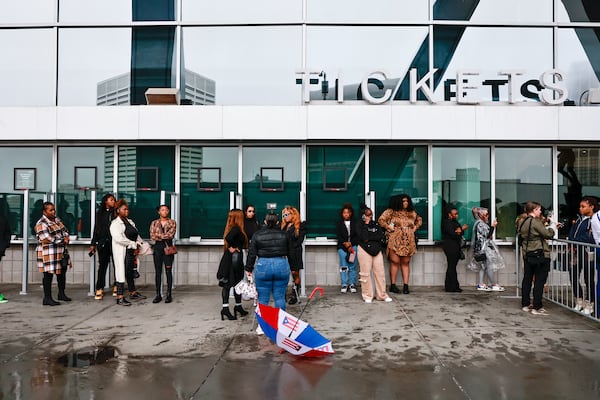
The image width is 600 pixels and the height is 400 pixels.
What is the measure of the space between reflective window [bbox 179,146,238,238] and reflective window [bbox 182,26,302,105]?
118 centimetres

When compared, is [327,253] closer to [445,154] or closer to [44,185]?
[445,154]

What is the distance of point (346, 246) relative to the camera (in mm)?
8672

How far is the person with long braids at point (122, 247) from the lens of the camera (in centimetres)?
778

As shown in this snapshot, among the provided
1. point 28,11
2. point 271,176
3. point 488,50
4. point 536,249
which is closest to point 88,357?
point 271,176

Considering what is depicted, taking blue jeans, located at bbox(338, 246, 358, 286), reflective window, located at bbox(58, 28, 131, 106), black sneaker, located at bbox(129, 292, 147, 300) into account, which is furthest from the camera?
reflective window, located at bbox(58, 28, 131, 106)

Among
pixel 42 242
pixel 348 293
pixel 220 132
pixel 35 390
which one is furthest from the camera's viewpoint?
pixel 220 132

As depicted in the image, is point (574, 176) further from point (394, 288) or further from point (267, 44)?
point (267, 44)

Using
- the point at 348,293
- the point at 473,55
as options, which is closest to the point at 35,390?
the point at 348,293

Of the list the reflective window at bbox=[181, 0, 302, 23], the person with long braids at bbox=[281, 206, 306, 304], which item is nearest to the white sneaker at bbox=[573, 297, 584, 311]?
the person with long braids at bbox=[281, 206, 306, 304]

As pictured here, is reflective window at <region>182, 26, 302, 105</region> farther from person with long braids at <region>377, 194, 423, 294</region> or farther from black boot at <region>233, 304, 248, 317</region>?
black boot at <region>233, 304, 248, 317</region>

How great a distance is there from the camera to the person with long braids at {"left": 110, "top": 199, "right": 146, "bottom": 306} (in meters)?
7.78

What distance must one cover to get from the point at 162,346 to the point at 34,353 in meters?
1.40

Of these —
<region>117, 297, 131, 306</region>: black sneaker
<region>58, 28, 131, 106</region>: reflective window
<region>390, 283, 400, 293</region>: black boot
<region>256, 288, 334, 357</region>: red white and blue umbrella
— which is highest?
<region>58, 28, 131, 106</region>: reflective window

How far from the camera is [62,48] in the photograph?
1030 cm
